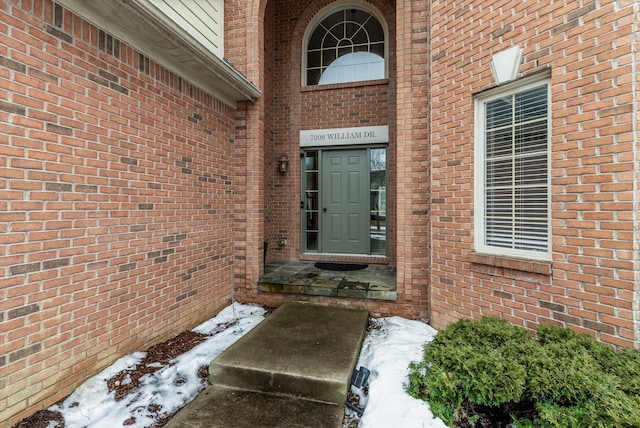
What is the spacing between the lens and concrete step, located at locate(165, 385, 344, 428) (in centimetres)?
220

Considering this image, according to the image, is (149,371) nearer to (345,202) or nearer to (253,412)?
(253,412)

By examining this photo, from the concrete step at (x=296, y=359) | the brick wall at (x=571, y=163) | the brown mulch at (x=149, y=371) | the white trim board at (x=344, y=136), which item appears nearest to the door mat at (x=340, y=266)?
the concrete step at (x=296, y=359)

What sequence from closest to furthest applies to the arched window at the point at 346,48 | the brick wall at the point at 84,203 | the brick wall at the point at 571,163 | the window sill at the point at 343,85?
the brick wall at the point at 84,203 < the brick wall at the point at 571,163 < the window sill at the point at 343,85 < the arched window at the point at 346,48

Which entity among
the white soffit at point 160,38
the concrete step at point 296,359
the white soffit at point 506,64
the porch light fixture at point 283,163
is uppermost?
the white soffit at point 160,38

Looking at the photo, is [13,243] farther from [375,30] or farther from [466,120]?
[375,30]

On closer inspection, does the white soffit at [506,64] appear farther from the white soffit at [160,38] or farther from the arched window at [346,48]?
the arched window at [346,48]

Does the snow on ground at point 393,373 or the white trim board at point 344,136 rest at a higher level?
the white trim board at point 344,136

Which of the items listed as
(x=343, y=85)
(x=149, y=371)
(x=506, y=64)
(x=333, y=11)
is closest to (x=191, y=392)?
(x=149, y=371)

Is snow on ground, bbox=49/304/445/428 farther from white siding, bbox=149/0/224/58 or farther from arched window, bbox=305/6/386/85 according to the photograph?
arched window, bbox=305/6/386/85

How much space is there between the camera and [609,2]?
2.42 metres

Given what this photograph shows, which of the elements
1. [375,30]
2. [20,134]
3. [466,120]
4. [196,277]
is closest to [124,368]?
[196,277]

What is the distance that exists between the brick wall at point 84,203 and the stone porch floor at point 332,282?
127 centimetres

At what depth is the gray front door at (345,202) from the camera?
6.36 m

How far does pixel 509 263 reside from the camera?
10.1ft
